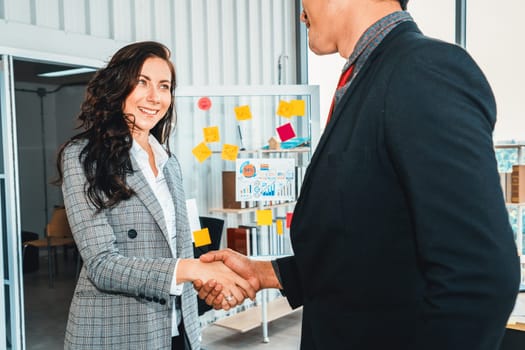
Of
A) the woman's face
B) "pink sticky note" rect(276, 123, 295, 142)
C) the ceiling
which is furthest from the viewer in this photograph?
the ceiling

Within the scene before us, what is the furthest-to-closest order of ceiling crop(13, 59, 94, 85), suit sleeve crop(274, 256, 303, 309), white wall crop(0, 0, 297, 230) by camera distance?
ceiling crop(13, 59, 94, 85) → white wall crop(0, 0, 297, 230) → suit sleeve crop(274, 256, 303, 309)

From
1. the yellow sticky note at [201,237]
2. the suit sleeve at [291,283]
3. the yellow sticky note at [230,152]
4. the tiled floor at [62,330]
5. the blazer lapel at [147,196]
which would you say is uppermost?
the yellow sticky note at [230,152]

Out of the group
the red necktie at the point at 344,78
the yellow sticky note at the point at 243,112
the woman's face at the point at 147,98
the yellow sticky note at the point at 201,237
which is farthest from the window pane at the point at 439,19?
the red necktie at the point at 344,78

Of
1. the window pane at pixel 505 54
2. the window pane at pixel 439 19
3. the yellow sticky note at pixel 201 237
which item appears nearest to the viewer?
the yellow sticky note at pixel 201 237

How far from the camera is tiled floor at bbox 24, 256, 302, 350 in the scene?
12.8ft

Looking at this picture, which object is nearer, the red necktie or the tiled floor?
the red necktie

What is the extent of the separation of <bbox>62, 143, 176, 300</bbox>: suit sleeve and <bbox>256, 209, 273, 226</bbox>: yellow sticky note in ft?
7.16

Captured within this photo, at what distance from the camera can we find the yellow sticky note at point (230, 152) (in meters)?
3.75

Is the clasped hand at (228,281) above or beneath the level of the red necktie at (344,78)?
beneath

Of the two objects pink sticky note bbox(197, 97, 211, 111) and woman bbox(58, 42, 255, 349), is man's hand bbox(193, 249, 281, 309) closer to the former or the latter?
woman bbox(58, 42, 255, 349)

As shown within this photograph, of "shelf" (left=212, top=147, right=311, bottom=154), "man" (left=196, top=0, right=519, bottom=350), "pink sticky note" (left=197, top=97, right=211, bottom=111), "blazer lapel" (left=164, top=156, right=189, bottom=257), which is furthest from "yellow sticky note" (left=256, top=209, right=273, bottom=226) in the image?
"man" (left=196, top=0, right=519, bottom=350)

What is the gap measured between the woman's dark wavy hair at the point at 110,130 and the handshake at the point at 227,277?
380 mm

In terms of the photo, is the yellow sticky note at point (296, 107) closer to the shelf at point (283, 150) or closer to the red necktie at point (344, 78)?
the shelf at point (283, 150)

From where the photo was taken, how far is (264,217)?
3.78 metres
